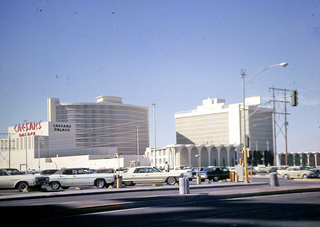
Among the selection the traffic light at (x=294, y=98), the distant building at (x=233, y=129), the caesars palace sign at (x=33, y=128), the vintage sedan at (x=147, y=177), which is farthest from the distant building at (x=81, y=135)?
the traffic light at (x=294, y=98)

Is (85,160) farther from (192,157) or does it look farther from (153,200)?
(153,200)

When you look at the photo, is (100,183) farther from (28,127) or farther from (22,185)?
(28,127)

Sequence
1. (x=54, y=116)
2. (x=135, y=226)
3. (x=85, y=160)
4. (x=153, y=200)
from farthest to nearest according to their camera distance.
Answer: (x=54, y=116), (x=85, y=160), (x=153, y=200), (x=135, y=226)

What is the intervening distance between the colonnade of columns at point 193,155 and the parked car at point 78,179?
273ft

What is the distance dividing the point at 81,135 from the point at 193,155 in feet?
163

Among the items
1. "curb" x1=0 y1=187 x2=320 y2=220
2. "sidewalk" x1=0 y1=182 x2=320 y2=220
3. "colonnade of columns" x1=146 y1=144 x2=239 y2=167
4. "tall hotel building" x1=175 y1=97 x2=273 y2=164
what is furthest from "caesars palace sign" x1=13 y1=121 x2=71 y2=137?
"curb" x1=0 y1=187 x2=320 y2=220

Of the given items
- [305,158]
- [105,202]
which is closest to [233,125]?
[305,158]

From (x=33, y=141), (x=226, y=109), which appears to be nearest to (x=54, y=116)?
(x=33, y=141)

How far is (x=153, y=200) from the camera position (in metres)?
18.2

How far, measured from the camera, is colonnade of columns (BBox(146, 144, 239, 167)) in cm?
12612

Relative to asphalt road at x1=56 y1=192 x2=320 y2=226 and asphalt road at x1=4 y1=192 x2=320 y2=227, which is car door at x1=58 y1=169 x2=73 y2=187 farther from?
asphalt road at x1=56 y1=192 x2=320 y2=226

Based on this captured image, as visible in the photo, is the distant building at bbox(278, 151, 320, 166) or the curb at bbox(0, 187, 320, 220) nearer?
the curb at bbox(0, 187, 320, 220)

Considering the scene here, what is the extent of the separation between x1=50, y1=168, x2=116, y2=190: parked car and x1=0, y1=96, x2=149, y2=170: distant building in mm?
76788

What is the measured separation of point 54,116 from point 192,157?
193ft
